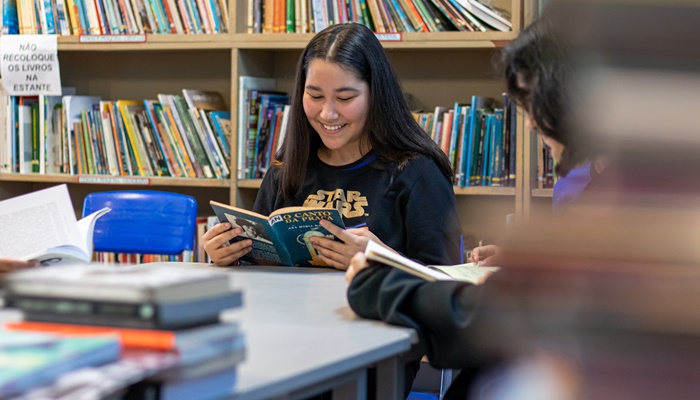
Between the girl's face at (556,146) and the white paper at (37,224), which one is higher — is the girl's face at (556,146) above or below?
above

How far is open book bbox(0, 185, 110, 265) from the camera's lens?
193 centimetres

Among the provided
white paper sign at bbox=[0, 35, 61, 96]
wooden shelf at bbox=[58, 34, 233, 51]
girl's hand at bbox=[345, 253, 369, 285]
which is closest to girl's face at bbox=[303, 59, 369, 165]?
girl's hand at bbox=[345, 253, 369, 285]

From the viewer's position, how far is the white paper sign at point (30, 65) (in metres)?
3.42

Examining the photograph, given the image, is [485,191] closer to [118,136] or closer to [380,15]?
[380,15]

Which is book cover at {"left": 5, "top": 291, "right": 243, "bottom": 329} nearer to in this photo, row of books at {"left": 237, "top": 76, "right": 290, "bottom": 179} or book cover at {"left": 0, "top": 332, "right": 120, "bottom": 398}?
book cover at {"left": 0, "top": 332, "right": 120, "bottom": 398}

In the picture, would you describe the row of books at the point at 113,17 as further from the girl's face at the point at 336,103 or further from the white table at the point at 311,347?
the white table at the point at 311,347

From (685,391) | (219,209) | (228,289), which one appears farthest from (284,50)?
(685,391)

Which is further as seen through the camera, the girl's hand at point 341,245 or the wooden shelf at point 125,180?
the wooden shelf at point 125,180

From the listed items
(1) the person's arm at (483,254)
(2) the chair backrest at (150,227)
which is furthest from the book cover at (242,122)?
(1) the person's arm at (483,254)

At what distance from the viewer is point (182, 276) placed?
101cm

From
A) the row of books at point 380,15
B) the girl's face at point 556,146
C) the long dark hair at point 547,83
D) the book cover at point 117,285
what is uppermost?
the row of books at point 380,15

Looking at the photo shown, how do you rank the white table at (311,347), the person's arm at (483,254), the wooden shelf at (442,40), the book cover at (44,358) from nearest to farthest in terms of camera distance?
the book cover at (44,358)
the white table at (311,347)
the person's arm at (483,254)
the wooden shelf at (442,40)

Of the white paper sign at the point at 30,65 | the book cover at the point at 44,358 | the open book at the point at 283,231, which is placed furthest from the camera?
the white paper sign at the point at 30,65

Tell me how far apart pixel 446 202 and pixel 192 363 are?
135 centimetres
